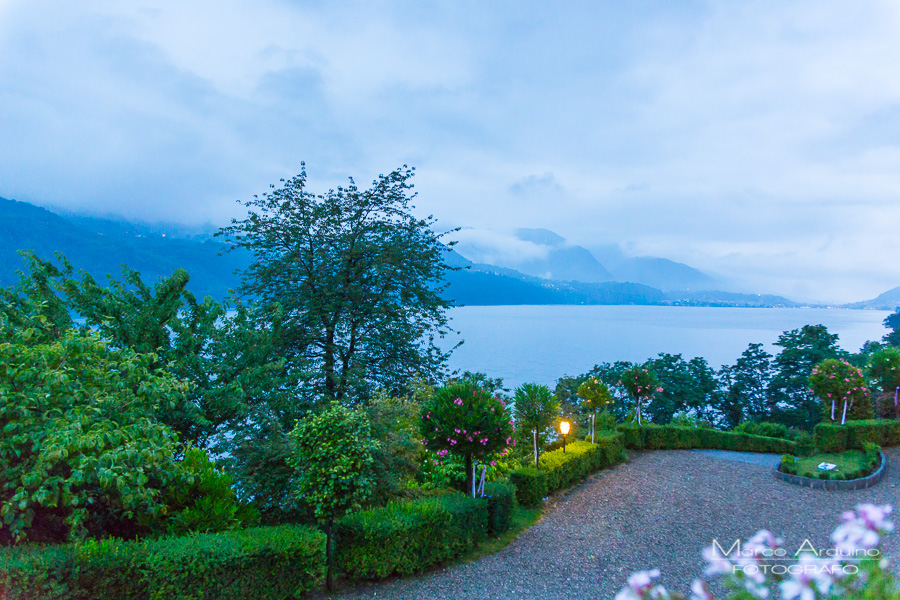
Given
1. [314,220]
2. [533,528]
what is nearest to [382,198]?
[314,220]

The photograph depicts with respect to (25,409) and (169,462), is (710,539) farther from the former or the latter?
(25,409)

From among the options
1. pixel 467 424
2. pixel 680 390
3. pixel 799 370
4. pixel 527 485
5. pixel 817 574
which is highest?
pixel 817 574

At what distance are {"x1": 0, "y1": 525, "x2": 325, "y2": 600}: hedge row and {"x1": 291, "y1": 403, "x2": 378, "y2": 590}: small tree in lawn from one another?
42 centimetres

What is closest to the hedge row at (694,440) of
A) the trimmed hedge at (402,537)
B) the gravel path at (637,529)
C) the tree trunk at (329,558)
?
the gravel path at (637,529)

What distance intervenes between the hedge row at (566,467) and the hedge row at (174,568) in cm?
517

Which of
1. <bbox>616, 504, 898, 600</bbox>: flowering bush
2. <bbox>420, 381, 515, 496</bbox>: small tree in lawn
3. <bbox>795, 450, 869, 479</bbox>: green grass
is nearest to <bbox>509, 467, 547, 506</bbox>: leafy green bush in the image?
<bbox>420, 381, 515, 496</bbox>: small tree in lawn

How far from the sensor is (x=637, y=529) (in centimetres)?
841

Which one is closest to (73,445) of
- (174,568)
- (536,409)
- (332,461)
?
(174,568)

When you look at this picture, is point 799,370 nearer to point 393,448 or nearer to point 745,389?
point 745,389

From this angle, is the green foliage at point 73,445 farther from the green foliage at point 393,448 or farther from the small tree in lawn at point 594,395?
the small tree in lawn at point 594,395

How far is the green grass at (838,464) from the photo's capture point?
11273 mm

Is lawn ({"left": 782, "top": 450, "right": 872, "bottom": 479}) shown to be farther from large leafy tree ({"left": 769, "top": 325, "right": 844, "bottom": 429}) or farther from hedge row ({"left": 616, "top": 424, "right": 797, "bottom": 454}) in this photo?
large leafy tree ({"left": 769, "top": 325, "right": 844, "bottom": 429})

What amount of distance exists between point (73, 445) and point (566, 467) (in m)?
9.65

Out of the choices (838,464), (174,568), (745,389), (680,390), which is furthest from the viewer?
(745,389)
